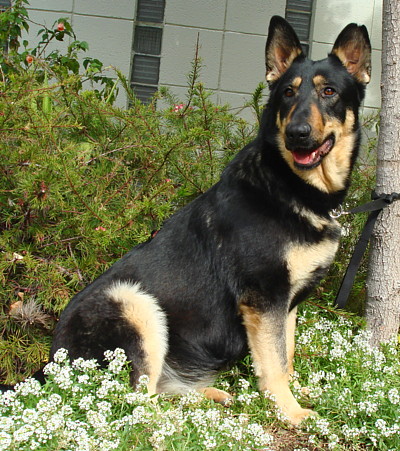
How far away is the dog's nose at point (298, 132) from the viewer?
2818 mm

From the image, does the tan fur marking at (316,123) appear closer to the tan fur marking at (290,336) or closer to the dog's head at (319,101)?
the dog's head at (319,101)

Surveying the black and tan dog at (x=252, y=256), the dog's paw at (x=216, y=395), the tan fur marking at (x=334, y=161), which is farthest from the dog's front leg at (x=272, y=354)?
the tan fur marking at (x=334, y=161)

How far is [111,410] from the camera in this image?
2625mm

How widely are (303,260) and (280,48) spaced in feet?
4.70

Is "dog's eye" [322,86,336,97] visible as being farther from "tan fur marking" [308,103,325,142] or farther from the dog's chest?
the dog's chest

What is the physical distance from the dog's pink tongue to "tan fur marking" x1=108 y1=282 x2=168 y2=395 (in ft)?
3.99

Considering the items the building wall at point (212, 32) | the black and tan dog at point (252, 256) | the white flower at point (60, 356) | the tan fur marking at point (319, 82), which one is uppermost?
the building wall at point (212, 32)

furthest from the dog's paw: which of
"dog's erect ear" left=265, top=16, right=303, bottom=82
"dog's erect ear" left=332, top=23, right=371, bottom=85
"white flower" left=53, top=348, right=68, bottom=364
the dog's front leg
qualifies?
"dog's erect ear" left=332, top=23, right=371, bottom=85

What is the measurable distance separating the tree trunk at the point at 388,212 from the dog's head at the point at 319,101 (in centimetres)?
61

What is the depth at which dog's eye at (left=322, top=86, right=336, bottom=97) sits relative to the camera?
304 cm

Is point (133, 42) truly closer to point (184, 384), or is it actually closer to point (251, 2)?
point (251, 2)

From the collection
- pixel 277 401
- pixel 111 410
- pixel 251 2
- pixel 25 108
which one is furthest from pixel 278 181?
pixel 251 2

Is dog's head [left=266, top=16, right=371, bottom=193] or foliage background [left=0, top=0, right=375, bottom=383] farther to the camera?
foliage background [left=0, top=0, right=375, bottom=383]

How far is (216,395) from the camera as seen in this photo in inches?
128
